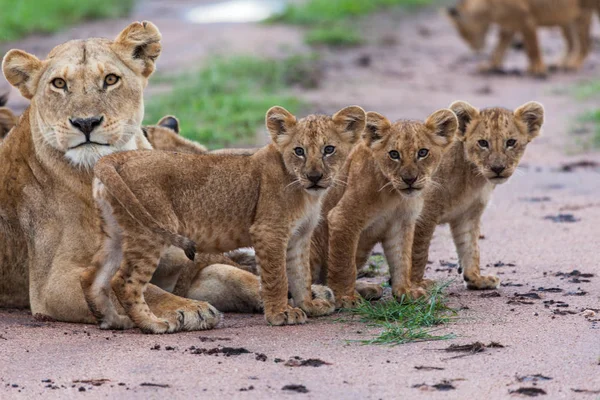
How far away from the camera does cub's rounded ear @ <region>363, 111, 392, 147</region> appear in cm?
673

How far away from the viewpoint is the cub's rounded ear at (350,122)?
641 cm

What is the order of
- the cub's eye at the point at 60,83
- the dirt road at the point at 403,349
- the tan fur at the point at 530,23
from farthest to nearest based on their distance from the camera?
1. the tan fur at the point at 530,23
2. the cub's eye at the point at 60,83
3. the dirt road at the point at 403,349

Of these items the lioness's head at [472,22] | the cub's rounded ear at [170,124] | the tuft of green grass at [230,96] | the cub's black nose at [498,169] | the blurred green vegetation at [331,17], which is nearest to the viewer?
the cub's black nose at [498,169]

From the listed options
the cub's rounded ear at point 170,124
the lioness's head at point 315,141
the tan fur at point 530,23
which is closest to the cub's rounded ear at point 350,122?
the lioness's head at point 315,141

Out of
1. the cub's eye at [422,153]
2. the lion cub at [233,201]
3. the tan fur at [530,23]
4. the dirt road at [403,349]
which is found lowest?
the dirt road at [403,349]

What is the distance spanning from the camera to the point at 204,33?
17.9 metres

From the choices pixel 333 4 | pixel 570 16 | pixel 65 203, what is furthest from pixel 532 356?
pixel 333 4

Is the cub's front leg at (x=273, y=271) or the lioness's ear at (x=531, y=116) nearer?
the cub's front leg at (x=273, y=271)

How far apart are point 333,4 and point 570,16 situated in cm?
398

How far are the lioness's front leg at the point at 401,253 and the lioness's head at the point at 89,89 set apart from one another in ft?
5.09

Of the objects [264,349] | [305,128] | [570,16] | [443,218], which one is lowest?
[264,349]

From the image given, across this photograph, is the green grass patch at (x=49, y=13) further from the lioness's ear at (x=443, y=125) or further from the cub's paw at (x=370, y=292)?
the lioness's ear at (x=443, y=125)

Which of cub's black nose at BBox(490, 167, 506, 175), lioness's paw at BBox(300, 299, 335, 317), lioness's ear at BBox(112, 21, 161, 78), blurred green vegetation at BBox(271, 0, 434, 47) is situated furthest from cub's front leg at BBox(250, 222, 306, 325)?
blurred green vegetation at BBox(271, 0, 434, 47)

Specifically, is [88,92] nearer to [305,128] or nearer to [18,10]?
[305,128]
